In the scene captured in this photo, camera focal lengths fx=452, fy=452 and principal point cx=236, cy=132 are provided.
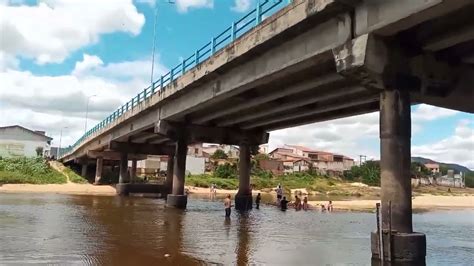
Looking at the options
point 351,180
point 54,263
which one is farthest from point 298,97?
point 351,180

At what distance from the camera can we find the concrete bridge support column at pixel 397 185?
11875 mm

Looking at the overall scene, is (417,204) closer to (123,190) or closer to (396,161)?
(123,190)

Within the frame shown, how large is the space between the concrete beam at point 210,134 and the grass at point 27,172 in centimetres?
2938

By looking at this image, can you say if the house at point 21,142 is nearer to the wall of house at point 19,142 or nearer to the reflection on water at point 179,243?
the wall of house at point 19,142

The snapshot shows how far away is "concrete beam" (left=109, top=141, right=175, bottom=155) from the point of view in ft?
163

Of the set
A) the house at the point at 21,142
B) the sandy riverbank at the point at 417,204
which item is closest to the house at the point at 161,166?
the house at the point at 21,142

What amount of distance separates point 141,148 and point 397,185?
41.2 meters

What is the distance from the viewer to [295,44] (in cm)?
1677

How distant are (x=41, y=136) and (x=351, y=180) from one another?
71.1 m

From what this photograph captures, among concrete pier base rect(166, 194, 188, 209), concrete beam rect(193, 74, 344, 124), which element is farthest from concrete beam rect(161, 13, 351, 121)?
concrete pier base rect(166, 194, 188, 209)

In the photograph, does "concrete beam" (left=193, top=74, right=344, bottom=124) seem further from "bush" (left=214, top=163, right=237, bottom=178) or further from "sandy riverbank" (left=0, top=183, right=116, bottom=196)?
"bush" (left=214, top=163, right=237, bottom=178)

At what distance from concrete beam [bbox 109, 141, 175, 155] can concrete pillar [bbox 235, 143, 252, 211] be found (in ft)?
53.9

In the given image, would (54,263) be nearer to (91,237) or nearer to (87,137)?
(91,237)

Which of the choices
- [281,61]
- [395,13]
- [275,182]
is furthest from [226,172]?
[395,13]
